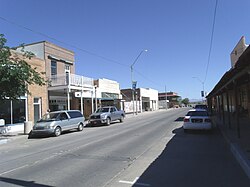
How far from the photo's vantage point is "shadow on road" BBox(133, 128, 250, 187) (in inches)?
234

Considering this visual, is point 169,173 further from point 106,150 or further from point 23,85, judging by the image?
point 23,85

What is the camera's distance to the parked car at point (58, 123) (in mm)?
17281

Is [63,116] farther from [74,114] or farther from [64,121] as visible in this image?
[74,114]

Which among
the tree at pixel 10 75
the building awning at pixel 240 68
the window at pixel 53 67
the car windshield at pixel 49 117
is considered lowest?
the car windshield at pixel 49 117

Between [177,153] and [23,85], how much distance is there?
448 inches

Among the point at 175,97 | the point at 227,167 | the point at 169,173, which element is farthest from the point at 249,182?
the point at 175,97

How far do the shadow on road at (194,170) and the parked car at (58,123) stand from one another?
31.8ft

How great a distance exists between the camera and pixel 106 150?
34.1ft

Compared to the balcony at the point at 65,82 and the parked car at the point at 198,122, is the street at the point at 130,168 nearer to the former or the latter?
the parked car at the point at 198,122

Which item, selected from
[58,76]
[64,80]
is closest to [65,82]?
[64,80]

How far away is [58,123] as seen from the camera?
1789 cm

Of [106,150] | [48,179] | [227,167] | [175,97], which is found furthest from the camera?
[175,97]

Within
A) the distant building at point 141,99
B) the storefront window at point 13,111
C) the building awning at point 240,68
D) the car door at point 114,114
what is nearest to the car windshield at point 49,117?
the storefront window at point 13,111

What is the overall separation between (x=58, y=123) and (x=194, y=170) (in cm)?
1269
